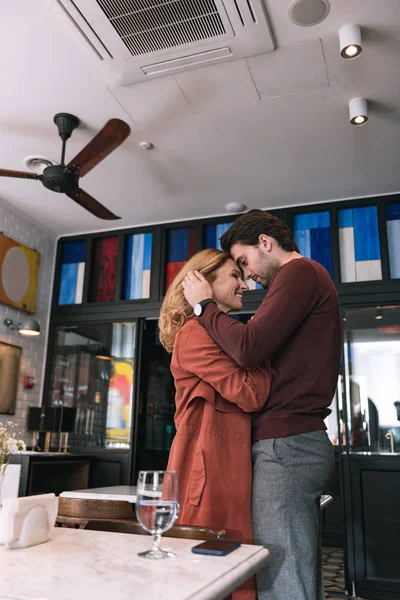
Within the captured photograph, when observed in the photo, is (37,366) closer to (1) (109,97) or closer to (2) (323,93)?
(1) (109,97)

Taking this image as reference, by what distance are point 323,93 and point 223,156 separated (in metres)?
0.98

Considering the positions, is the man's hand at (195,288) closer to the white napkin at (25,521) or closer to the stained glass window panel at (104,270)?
the white napkin at (25,521)

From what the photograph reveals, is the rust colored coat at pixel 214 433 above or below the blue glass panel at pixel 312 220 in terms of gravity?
below

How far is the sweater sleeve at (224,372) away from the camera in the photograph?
4.46 ft

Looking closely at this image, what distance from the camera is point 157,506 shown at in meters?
0.88

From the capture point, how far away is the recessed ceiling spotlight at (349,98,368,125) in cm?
341

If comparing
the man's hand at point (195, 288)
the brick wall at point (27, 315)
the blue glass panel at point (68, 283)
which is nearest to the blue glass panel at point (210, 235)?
the blue glass panel at point (68, 283)

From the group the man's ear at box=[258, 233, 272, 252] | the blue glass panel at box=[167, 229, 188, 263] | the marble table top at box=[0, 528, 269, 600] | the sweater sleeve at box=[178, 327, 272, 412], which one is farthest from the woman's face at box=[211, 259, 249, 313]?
the blue glass panel at box=[167, 229, 188, 263]

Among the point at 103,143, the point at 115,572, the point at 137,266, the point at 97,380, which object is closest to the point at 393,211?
the point at 137,266

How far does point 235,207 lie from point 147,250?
1.05 meters

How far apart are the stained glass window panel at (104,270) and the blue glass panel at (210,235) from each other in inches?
39.3

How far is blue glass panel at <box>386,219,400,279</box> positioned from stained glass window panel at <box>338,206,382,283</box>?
0.32 ft

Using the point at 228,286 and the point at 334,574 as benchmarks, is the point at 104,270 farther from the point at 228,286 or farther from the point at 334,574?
the point at 228,286

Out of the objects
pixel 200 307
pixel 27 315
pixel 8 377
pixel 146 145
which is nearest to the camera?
pixel 200 307
